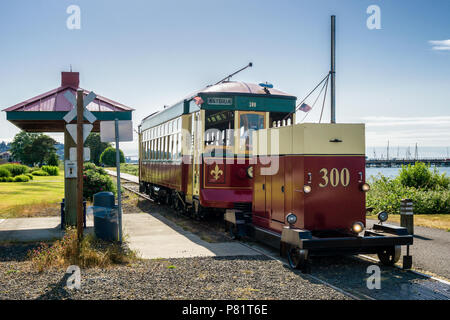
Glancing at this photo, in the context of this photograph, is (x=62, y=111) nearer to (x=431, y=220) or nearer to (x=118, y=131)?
(x=118, y=131)

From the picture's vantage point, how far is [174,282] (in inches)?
282

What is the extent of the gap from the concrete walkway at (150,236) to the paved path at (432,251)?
10.6ft

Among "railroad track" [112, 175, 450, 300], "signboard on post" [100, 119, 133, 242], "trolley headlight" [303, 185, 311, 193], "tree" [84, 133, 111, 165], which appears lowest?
"railroad track" [112, 175, 450, 300]

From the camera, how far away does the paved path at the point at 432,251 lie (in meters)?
8.66

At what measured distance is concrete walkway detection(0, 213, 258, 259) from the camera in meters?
9.80

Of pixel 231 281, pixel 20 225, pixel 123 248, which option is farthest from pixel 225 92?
pixel 20 225

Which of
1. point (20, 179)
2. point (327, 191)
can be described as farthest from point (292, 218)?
point (20, 179)

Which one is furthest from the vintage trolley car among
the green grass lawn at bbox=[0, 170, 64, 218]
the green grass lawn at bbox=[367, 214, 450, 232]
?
the green grass lawn at bbox=[0, 170, 64, 218]

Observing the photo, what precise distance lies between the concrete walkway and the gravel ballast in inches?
34.7

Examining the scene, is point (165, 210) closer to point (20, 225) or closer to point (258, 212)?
point (20, 225)

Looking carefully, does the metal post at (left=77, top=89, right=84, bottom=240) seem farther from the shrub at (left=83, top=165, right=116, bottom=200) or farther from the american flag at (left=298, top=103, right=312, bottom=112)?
the shrub at (left=83, top=165, right=116, bottom=200)

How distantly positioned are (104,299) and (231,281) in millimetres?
1937

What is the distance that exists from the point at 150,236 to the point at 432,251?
6.54m

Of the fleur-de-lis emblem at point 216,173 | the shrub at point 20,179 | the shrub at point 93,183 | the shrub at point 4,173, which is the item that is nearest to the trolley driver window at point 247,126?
the fleur-de-lis emblem at point 216,173
